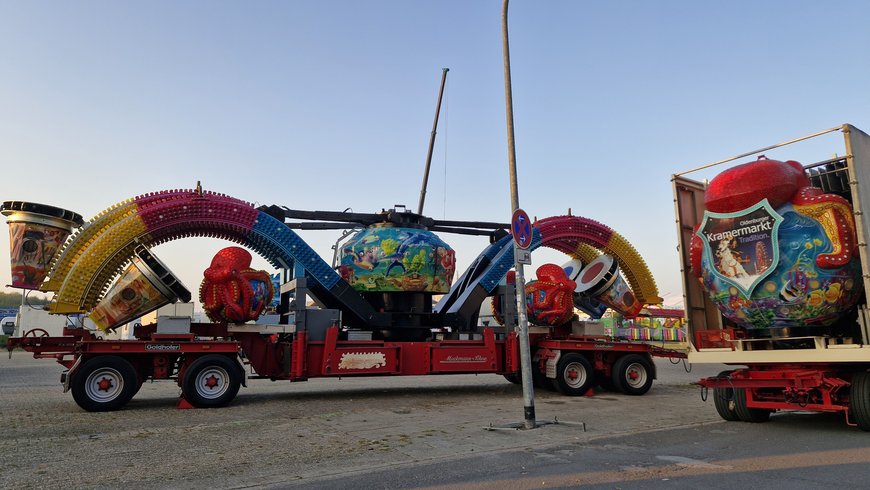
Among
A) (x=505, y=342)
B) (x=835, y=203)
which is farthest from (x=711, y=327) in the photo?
(x=505, y=342)

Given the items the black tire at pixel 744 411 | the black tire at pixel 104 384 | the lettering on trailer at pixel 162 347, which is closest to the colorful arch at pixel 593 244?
the black tire at pixel 744 411

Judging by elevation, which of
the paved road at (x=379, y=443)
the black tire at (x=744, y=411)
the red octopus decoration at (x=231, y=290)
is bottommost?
the paved road at (x=379, y=443)

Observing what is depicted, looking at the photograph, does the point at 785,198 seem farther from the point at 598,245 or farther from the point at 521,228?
the point at 598,245

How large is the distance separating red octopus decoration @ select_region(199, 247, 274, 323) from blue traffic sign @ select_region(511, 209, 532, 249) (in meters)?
6.25

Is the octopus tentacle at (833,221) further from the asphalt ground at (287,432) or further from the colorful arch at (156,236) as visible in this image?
the colorful arch at (156,236)

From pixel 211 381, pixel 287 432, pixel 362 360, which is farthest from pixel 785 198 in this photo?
pixel 211 381

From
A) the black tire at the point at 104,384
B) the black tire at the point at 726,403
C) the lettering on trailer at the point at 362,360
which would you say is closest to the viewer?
the black tire at the point at 726,403

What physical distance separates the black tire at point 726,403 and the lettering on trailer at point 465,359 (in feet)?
19.8

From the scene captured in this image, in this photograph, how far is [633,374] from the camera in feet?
47.9

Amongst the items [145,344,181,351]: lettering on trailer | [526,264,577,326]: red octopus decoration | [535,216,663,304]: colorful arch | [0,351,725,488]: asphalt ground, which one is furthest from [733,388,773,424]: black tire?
[145,344,181,351]: lettering on trailer

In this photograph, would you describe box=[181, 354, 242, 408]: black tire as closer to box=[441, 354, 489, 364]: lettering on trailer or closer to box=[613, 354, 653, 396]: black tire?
box=[441, 354, 489, 364]: lettering on trailer

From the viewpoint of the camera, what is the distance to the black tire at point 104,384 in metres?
10.4

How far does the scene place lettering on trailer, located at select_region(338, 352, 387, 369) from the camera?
12.9 metres

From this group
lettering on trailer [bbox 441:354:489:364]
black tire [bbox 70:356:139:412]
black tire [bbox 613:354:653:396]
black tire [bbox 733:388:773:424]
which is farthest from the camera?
black tire [bbox 613:354:653:396]
